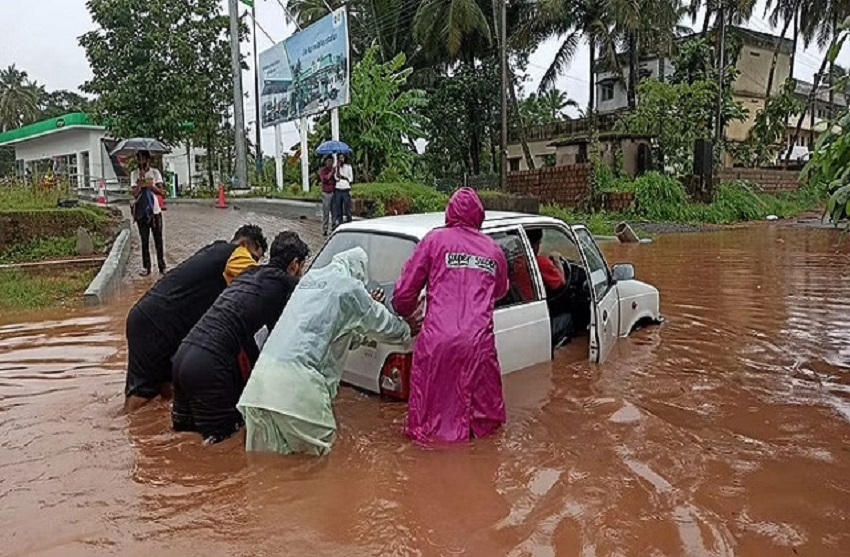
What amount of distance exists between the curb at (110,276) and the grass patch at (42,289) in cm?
30

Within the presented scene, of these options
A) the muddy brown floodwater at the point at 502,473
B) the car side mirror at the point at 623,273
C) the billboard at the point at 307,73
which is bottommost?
the muddy brown floodwater at the point at 502,473

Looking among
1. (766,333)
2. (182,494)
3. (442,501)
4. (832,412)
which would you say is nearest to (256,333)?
(182,494)

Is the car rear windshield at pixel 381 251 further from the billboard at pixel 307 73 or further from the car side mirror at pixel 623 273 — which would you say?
the billboard at pixel 307 73

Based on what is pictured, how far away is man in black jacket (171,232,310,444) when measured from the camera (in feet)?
15.6

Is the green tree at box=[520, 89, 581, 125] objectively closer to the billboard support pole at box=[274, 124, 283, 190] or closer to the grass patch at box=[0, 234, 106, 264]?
the billboard support pole at box=[274, 124, 283, 190]

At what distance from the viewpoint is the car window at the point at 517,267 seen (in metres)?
5.74

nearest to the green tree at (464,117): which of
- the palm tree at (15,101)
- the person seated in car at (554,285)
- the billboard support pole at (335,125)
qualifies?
the billboard support pole at (335,125)

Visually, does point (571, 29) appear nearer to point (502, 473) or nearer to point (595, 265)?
point (595, 265)

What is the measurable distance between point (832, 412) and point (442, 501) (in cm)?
335

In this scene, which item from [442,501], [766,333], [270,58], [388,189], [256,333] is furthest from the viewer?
[270,58]

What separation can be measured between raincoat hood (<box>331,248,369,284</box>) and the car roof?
19.6 inches

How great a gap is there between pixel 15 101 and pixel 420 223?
65.9 m

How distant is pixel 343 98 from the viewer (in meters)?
21.8

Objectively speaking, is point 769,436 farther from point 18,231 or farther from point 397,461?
point 18,231
